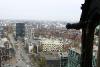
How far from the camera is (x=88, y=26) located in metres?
1.01

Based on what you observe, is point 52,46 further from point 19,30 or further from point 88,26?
point 88,26

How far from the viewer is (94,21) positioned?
1.01m

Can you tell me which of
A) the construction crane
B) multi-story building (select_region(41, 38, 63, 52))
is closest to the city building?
multi-story building (select_region(41, 38, 63, 52))

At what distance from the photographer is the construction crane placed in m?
1.01

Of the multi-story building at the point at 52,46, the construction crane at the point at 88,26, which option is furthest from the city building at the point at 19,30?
the construction crane at the point at 88,26

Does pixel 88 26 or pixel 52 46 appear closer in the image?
pixel 88 26

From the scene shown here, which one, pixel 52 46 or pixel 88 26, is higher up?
pixel 88 26

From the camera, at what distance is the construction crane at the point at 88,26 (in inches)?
39.7

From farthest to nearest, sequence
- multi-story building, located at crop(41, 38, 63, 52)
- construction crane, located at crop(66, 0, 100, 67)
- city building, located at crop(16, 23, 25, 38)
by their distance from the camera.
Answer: city building, located at crop(16, 23, 25, 38) → multi-story building, located at crop(41, 38, 63, 52) → construction crane, located at crop(66, 0, 100, 67)

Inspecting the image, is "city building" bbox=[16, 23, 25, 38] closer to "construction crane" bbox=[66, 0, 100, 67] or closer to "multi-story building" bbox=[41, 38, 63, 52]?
Answer: "multi-story building" bbox=[41, 38, 63, 52]

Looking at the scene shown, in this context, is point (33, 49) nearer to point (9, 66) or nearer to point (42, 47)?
point (42, 47)

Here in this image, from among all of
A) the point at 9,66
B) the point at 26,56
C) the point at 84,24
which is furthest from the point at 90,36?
the point at 26,56

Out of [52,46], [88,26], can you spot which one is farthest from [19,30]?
[88,26]

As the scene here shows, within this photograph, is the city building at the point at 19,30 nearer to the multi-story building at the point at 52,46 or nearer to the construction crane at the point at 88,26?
the multi-story building at the point at 52,46
